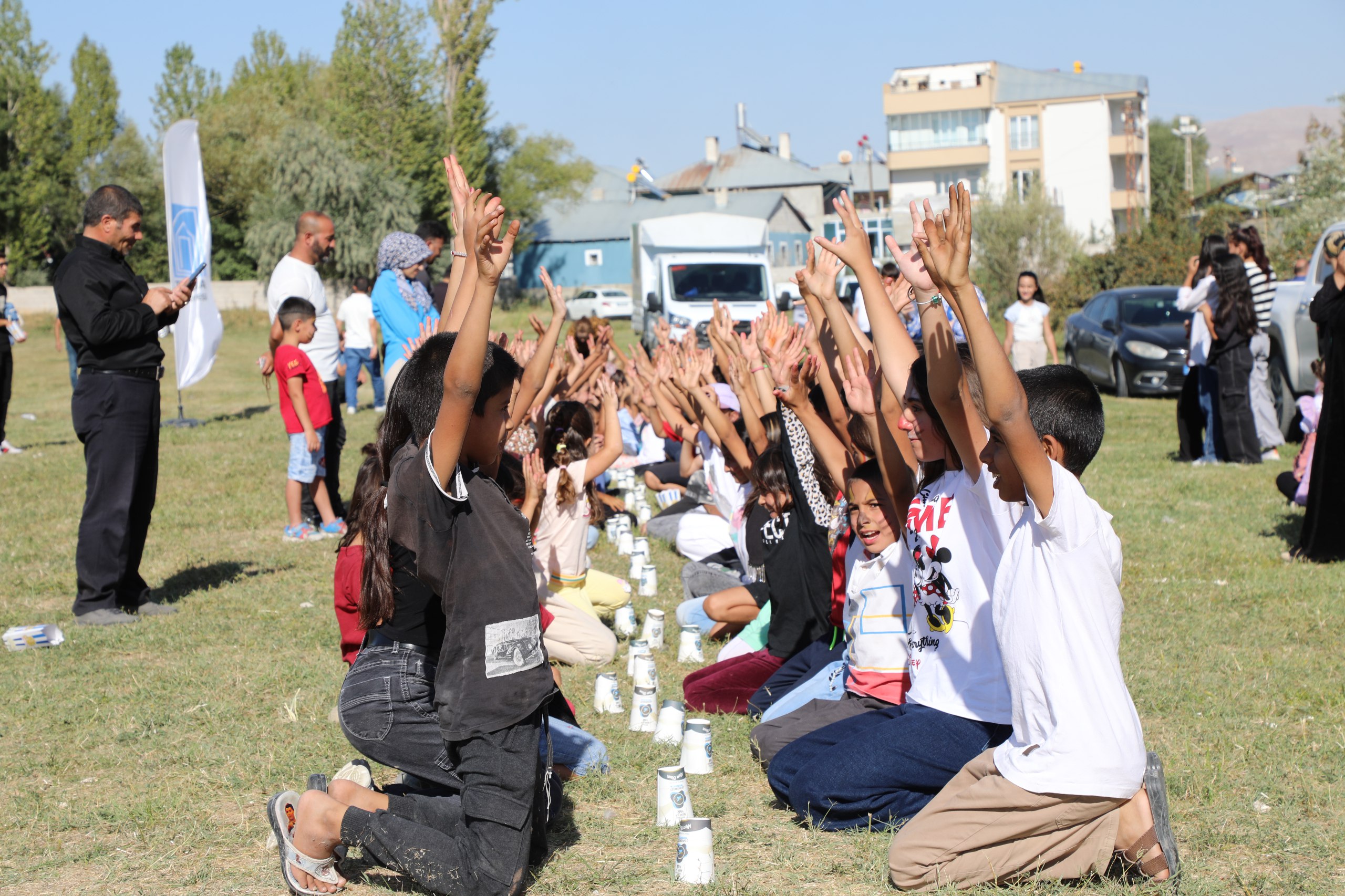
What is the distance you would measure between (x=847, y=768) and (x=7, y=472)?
12.0 metres

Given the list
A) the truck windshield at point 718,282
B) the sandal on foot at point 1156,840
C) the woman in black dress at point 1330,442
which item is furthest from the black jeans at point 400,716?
the truck windshield at point 718,282

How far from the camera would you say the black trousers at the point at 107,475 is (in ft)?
22.5

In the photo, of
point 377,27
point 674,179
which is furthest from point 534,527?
point 674,179

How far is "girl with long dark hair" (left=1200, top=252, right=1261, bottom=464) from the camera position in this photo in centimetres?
1113

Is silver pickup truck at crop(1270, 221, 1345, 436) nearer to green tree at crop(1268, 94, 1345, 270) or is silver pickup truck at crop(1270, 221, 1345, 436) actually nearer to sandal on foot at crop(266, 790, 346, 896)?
sandal on foot at crop(266, 790, 346, 896)

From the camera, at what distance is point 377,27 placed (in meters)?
53.2

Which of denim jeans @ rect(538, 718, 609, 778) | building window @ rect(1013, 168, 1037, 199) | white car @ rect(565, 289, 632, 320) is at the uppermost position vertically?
building window @ rect(1013, 168, 1037, 199)

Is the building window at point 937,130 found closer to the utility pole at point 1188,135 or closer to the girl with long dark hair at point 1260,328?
the utility pole at point 1188,135

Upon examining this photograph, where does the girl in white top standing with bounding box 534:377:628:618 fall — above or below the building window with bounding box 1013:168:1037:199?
below

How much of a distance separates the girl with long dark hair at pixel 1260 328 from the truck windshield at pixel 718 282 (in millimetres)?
14706

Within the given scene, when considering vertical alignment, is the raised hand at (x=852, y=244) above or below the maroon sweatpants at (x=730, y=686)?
above

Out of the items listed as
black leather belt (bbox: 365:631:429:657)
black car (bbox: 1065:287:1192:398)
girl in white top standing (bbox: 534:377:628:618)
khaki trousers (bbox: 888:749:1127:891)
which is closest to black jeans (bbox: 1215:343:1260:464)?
black car (bbox: 1065:287:1192:398)

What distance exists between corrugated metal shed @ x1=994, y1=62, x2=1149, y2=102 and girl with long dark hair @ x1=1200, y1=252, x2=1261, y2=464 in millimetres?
61151

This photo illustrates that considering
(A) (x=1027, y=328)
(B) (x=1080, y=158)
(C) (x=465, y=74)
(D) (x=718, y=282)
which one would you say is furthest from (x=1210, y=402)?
(B) (x=1080, y=158)
